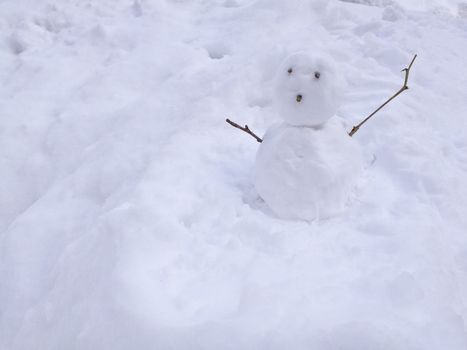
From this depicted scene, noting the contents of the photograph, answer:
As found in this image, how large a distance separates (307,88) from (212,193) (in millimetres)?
622

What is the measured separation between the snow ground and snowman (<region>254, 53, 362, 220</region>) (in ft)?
0.32

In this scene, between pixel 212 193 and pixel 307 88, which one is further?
pixel 212 193

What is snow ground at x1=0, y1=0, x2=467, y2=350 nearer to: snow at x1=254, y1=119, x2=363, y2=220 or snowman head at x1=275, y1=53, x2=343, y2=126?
snow at x1=254, y1=119, x2=363, y2=220

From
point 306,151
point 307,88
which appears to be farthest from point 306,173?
point 307,88

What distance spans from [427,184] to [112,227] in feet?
4.70

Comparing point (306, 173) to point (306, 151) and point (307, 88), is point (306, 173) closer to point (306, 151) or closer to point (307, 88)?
point (306, 151)

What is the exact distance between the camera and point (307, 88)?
1.77 metres

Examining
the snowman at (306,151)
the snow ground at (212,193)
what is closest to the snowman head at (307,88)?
the snowman at (306,151)

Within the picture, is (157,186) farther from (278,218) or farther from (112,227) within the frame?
(278,218)

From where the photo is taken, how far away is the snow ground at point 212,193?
1411 millimetres

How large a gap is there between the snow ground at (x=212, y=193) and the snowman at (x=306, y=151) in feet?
0.32

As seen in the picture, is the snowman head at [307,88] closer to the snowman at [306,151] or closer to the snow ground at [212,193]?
the snowman at [306,151]

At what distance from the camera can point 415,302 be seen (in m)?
1.42

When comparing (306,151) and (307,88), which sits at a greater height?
(307,88)
